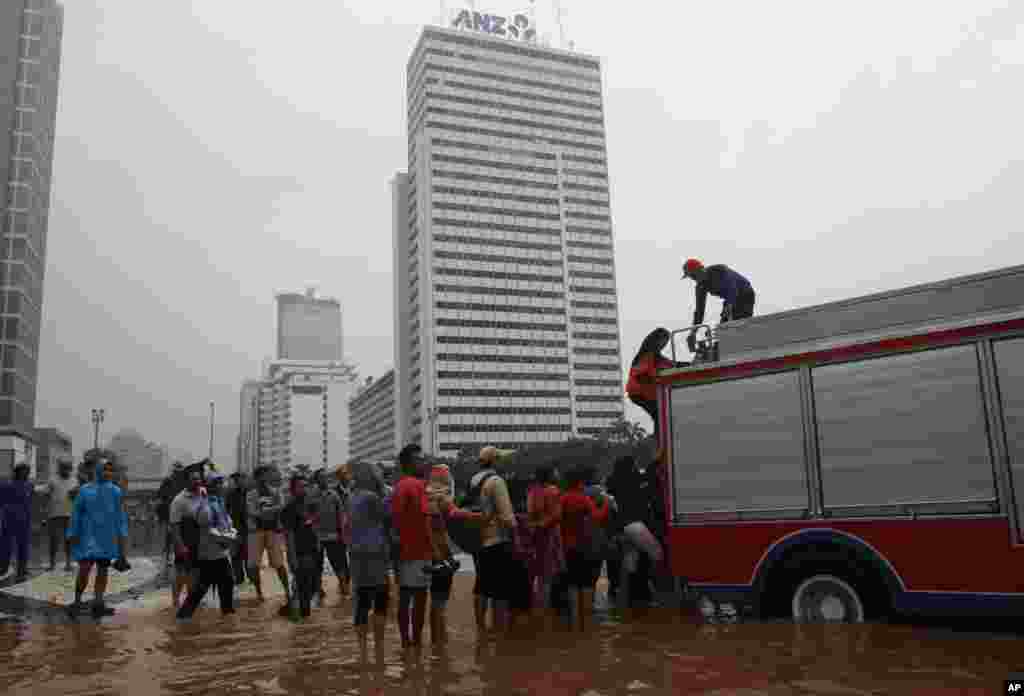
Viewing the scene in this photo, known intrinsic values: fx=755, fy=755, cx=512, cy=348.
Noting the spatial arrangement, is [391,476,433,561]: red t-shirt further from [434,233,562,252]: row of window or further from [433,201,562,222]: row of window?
[433,201,562,222]: row of window

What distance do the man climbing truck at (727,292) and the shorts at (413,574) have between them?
4.86 metres

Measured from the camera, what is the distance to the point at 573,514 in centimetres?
876

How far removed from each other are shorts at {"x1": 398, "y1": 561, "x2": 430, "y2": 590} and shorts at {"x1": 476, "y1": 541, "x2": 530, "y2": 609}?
116cm

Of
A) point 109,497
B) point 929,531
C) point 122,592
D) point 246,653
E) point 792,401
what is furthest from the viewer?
point 122,592

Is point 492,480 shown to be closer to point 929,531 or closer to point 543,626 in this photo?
point 543,626

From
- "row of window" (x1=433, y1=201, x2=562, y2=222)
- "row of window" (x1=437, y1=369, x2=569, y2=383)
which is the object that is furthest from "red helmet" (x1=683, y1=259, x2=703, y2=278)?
"row of window" (x1=433, y1=201, x2=562, y2=222)

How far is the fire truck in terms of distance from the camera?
647cm

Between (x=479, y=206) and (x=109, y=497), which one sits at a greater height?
(x=479, y=206)

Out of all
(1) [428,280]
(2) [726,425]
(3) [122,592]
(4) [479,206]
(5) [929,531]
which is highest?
(4) [479,206]

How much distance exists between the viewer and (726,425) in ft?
26.5

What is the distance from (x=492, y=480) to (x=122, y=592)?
8.66m

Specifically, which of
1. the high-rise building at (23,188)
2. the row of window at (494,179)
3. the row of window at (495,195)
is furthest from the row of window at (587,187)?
the high-rise building at (23,188)

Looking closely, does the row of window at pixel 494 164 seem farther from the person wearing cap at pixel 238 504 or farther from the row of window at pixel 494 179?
the person wearing cap at pixel 238 504

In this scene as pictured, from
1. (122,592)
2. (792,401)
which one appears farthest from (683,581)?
(122,592)
